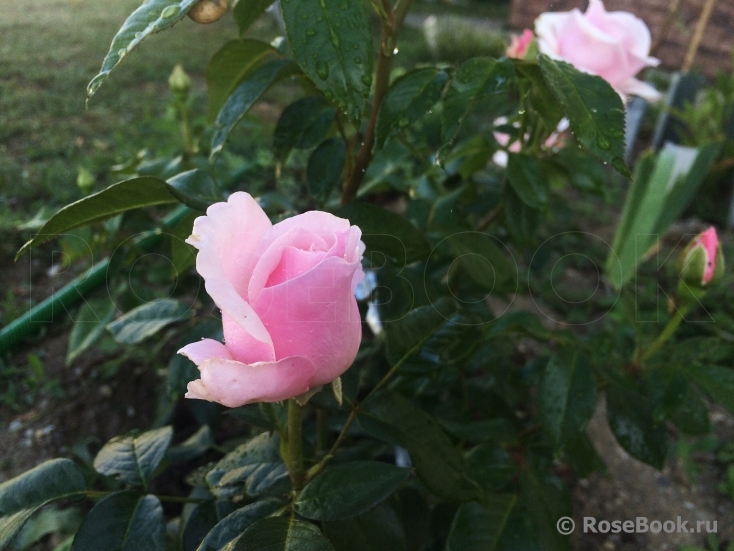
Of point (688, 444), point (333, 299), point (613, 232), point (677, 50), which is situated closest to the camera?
point (333, 299)

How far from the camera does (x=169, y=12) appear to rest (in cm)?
32

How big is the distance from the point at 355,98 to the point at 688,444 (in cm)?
95

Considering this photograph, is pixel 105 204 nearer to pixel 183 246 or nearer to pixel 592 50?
pixel 183 246

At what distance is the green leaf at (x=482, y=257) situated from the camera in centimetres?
60

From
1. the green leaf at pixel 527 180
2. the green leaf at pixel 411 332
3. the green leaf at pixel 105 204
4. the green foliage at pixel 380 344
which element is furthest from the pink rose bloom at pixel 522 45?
the green leaf at pixel 105 204

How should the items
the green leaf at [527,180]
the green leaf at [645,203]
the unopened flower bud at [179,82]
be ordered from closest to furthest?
the green leaf at [527,180]
the unopened flower bud at [179,82]
the green leaf at [645,203]

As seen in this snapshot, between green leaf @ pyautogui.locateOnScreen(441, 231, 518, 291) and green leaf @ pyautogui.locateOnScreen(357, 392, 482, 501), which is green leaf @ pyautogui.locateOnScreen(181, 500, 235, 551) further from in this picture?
green leaf @ pyautogui.locateOnScreen(441, 231, 518, 291)

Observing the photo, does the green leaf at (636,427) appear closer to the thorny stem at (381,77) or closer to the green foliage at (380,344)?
the green foliage at (380,344)

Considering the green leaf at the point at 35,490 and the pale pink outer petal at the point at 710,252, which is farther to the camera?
the pale pink outer petal at the point at 710,252

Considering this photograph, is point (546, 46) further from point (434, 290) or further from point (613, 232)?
point (613, 232)

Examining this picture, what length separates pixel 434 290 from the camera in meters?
0.62

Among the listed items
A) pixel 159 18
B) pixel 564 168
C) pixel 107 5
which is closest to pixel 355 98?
pixel 159 18

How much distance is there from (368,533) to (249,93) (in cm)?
37

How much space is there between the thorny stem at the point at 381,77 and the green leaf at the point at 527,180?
0.16m
